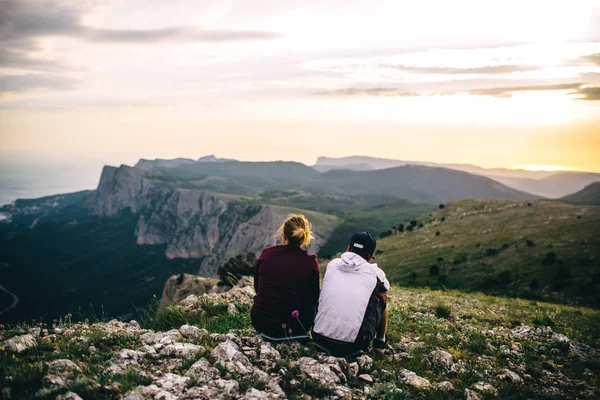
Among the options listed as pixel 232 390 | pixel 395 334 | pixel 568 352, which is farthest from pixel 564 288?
pixel 232 390

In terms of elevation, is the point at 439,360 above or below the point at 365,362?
below

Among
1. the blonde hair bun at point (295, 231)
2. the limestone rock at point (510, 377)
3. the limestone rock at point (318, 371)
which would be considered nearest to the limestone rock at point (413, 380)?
the limestone rock at point (318, 371)

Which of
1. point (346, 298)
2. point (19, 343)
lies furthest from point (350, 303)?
point (19, 343)

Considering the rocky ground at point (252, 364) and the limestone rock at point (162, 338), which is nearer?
the rocky ground at point (252, 364)

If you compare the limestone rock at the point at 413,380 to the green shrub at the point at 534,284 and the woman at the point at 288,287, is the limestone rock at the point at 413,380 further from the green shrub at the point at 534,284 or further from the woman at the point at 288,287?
the green shrub at the point at 534,284

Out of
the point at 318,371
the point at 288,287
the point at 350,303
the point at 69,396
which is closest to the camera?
the point at 69,396

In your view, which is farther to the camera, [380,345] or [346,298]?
[380,345]

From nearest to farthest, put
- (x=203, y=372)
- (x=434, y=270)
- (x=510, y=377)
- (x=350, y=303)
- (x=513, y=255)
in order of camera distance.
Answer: (x=203, y=372), (x=350, y=303), (x=510, y=377), (x=513, y=255), (x=434, y=270)

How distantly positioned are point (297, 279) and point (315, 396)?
255 cm

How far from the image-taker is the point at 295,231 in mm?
8023

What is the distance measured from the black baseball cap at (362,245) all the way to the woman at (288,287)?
42.1 inches

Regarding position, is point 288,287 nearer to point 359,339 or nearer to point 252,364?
point 252,364

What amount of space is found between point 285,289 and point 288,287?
0.09 metres

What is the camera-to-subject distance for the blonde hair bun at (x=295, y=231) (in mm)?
8047
